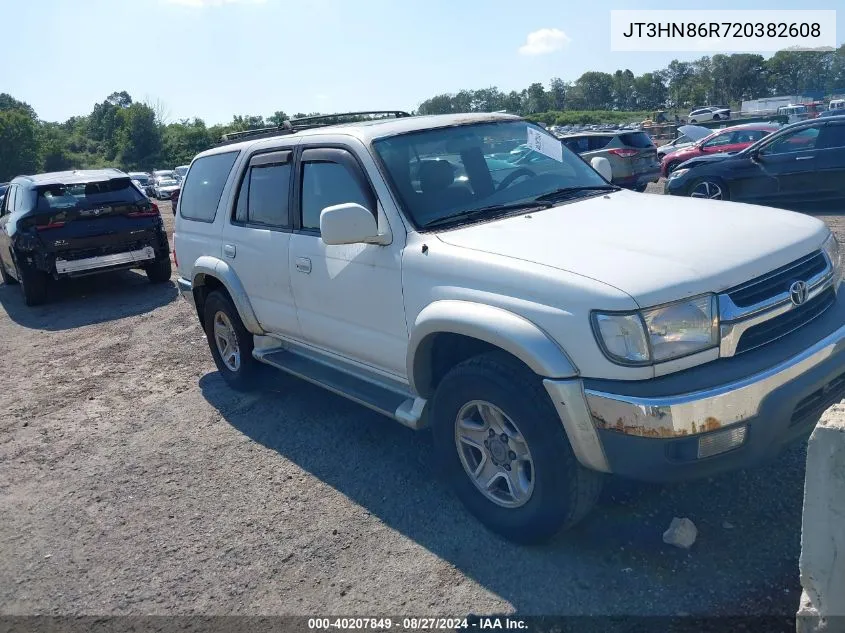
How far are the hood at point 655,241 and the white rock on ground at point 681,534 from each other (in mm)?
1112

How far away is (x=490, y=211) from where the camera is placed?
3.88 meters

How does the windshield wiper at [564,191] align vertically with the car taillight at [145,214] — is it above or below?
above

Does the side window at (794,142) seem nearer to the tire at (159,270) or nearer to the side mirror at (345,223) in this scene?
the tire at (159,270)

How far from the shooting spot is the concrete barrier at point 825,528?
2305 millimetres

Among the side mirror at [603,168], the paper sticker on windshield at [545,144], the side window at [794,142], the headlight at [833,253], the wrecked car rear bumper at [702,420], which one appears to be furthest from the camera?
the side window at [794,142]

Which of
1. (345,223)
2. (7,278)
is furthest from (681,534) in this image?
(7,278)

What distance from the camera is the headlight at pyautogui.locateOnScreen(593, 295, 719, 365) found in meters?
2.79

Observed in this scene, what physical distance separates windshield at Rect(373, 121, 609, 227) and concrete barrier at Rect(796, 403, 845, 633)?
2.02 meters

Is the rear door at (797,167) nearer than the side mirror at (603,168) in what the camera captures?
No

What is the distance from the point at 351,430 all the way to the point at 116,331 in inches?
189

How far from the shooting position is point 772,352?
9.64ft

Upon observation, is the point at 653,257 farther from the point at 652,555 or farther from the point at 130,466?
the point at 130,466

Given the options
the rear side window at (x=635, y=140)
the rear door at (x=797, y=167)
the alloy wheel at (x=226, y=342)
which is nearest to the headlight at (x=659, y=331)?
the alloy wheel at (x=226, y=342)

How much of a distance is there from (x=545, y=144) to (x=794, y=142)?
330 inches
